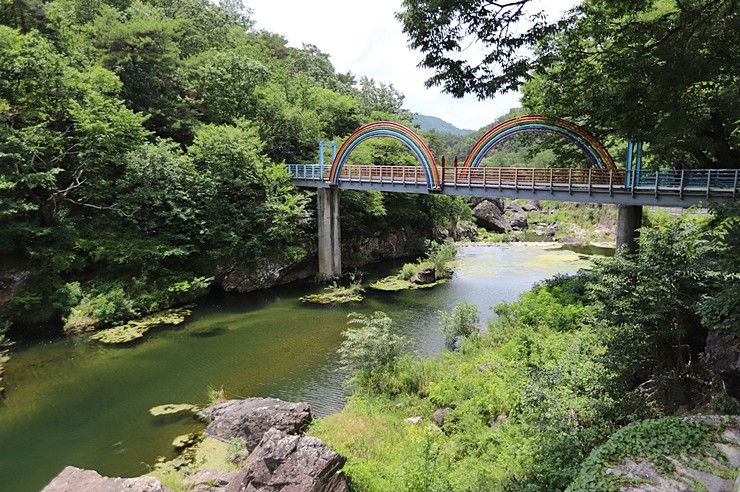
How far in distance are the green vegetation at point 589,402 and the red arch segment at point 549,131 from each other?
362 inches

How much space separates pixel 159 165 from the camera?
20438 mm

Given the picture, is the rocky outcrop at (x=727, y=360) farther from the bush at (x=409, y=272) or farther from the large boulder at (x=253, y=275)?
the large boulder at (x=253, y=275)

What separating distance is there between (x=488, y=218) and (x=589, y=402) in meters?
39.1

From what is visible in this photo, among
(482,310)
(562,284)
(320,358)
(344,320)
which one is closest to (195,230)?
(344,320)

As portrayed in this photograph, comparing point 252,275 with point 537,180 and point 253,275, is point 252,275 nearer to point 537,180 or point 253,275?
point 253,275

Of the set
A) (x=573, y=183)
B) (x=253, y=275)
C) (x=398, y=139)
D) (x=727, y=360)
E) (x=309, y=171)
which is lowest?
(x=253, y=275)

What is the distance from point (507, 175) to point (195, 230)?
1470cm

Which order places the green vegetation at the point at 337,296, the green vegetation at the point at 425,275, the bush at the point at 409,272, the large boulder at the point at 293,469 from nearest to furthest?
the large boulder at the point at 293,469 < the green vegetation at the point at 337,296 < the green vegetation at the point at 425,275 < the bush at the point at 409,272

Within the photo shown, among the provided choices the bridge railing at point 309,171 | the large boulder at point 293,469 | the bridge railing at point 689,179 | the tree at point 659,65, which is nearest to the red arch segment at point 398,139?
the bridge railing at point 309,171

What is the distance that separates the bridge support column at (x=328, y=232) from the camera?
25625 mm

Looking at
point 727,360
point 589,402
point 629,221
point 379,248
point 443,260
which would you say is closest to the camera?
point 727,360

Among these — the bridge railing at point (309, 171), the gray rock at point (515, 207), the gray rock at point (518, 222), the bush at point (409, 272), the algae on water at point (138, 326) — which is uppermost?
the bridge railing at point (309, 171)

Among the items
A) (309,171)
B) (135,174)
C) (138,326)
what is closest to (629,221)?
(309,171)

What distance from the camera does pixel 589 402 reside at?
682 cm
